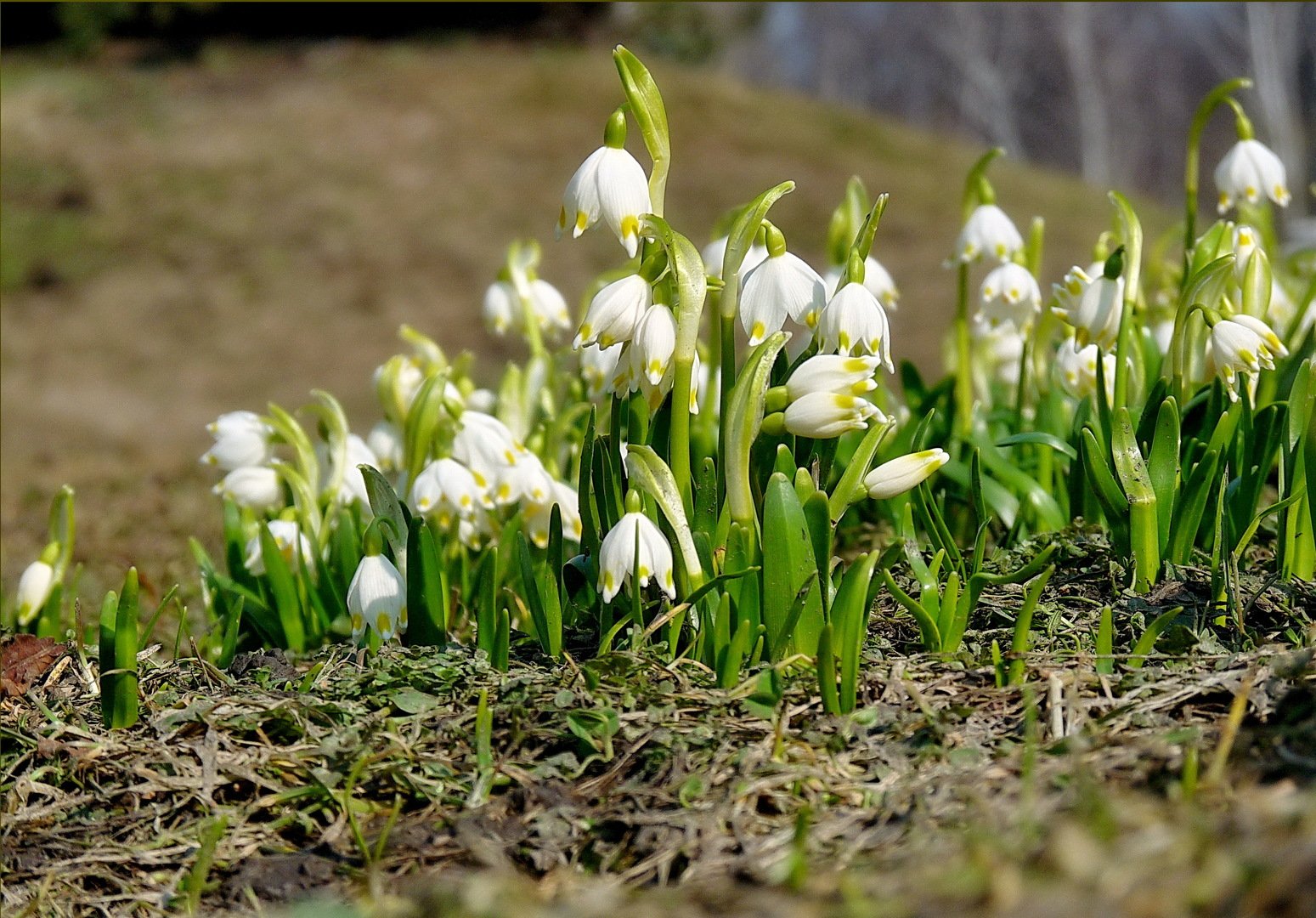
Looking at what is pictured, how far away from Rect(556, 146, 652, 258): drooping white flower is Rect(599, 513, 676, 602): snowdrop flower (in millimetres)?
383

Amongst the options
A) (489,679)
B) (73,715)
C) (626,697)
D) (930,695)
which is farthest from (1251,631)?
(73,715)

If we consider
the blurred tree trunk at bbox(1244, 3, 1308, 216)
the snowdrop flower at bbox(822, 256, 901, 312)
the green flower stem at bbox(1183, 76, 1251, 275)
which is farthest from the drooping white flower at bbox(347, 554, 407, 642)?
the blurred tree trunk at bbox(1244, 3, 1308, 216)

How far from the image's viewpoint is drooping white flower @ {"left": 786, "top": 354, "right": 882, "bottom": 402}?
5.24 ft

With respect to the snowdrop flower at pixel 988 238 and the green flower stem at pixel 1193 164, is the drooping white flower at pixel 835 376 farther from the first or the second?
the green flower stem at pixel 1193 164

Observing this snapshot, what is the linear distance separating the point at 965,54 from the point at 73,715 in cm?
2592

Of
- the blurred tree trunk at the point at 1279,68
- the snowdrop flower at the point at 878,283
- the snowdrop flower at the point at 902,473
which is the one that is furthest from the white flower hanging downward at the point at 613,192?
the blurred tree trunk at the point at 1279,68

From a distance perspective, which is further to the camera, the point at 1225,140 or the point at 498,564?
the point at 1225,140

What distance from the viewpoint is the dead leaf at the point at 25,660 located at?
6.19ft

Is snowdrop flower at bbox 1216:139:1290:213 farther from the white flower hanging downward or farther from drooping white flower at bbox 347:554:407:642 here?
drooping white flower at bbox 347:554:407:642

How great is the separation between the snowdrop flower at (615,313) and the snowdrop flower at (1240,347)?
1028mm

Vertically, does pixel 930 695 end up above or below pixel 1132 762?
below

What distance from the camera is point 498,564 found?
2.11 metres

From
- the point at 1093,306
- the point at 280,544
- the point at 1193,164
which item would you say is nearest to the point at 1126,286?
the point at 1093,306

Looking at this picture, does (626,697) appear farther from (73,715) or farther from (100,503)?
(100,503)
